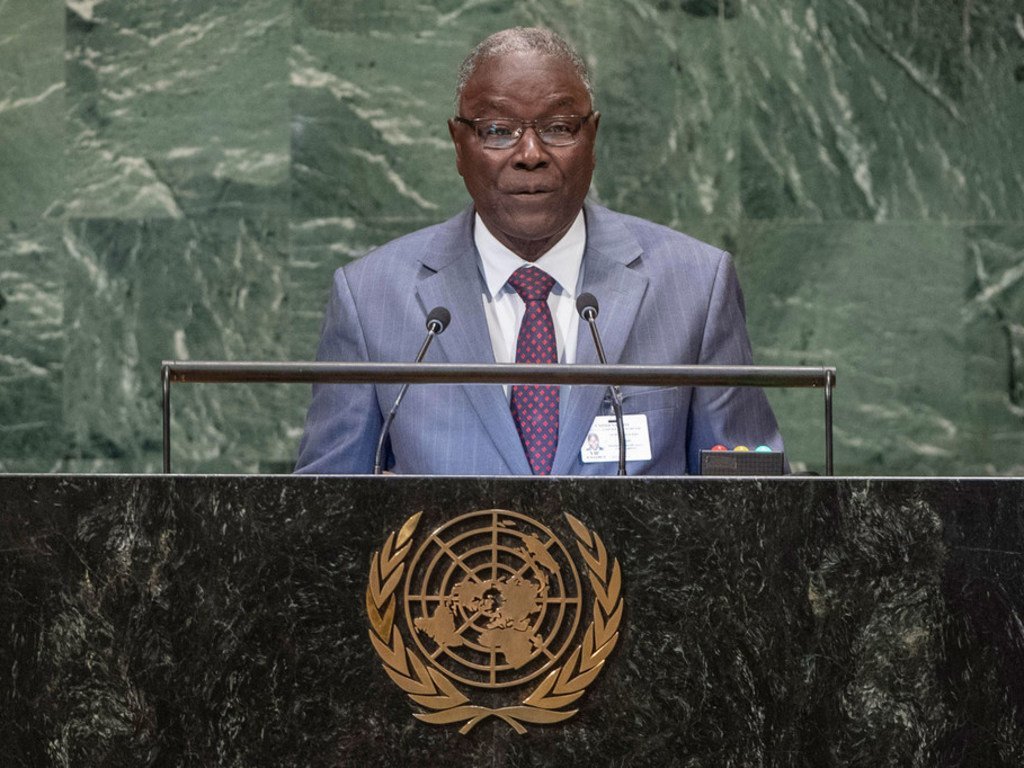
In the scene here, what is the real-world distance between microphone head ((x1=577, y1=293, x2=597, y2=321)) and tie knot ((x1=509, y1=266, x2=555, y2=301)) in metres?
0.41

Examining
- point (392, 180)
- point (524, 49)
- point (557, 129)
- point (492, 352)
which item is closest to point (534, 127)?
point (557, 129)

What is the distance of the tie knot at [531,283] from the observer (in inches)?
140

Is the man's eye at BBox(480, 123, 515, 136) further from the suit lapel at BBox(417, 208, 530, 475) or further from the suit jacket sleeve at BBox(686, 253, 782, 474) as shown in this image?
the suit jacket sleeve at BBox(686, 253, 782, 474)

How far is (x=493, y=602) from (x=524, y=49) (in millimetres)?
Result: 1565

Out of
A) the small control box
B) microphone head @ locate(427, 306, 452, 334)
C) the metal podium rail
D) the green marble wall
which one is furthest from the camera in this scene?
the green marble wall

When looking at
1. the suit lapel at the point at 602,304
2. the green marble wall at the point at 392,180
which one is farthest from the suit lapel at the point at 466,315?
the green marble wall at the point at 392,180

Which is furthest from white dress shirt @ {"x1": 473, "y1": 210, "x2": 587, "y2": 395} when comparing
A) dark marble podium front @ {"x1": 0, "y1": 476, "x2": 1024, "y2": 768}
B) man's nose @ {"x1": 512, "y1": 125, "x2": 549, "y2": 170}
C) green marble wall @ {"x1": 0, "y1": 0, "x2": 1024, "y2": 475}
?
green marble wall @ {"x1": 0, "y1": 0, "x2": 1024, "y2": 475}

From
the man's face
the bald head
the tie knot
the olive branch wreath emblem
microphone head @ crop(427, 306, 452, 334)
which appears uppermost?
the bald head

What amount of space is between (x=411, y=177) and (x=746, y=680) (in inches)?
130

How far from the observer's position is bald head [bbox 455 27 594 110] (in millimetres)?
3598

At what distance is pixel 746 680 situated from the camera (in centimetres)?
Answer: 244

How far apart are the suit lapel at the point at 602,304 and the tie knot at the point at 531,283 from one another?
3.4 inches

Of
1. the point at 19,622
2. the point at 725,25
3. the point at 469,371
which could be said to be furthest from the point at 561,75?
the point at 725,25

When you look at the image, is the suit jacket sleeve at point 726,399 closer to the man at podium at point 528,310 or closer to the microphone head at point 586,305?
the man at podium at point 528,310
